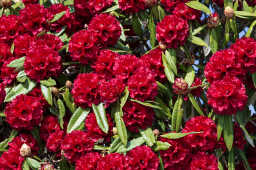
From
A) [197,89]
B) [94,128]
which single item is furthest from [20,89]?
[197,89]

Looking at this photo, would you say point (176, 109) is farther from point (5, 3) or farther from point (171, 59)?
point (5, 3)

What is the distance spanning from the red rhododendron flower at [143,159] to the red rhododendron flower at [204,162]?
227 mm

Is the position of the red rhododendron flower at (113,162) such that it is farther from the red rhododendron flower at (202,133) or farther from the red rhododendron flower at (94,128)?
the red rhododendron flower at (202,133)

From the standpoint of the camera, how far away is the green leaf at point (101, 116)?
2.22 meters

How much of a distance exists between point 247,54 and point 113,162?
93 centimetres

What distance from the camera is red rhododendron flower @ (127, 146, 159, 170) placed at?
2137 mm

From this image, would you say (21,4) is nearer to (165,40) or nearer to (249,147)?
(165,40)

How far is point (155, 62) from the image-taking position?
2.37 m

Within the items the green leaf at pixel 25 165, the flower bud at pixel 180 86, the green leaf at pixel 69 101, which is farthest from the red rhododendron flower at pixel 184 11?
the green leaf at pixel 25 165

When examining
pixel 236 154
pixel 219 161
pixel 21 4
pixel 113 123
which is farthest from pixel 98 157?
pixel 21 4

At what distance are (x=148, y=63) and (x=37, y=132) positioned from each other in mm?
783

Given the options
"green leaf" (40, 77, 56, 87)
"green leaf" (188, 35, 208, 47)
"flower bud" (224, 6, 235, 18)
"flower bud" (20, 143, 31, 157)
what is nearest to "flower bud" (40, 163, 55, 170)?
"flower bud" (20, 143, 31, 157)

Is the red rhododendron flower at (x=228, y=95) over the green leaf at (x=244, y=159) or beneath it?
over

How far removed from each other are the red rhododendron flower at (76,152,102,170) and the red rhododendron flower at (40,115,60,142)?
29cm
